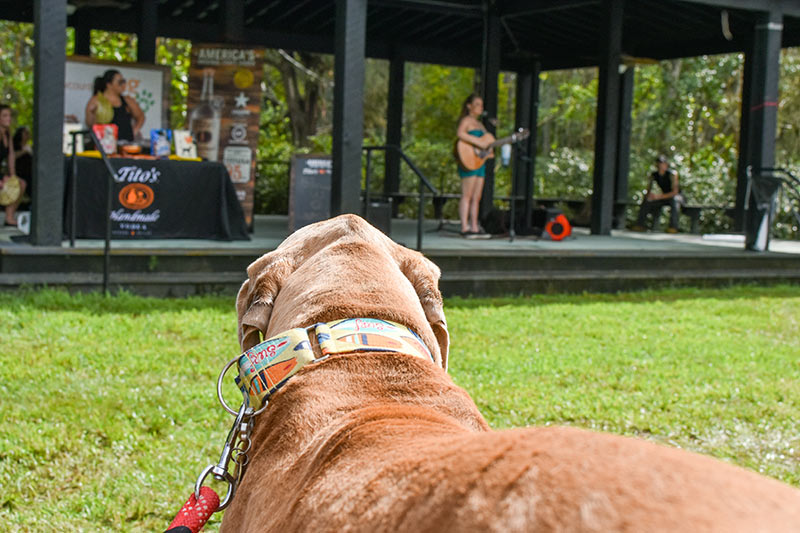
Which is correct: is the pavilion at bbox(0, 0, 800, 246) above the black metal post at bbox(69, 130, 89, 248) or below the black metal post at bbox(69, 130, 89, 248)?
above

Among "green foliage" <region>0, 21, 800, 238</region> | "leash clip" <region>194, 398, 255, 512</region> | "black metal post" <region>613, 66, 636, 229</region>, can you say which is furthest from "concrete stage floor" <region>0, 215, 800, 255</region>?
"leash clip" <region>194, 398, 255, 512</region>

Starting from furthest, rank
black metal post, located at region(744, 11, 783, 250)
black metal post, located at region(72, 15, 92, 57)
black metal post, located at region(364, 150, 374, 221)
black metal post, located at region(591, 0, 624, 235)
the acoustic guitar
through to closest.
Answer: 1. black metal post, located at region(72, 15, 92, 57)
2. black metal post, located at region(591, 0, 624, 235)
3. black metal post, located at region(744, 11, 783, 250)
4. the acoustic guitar
5. black metal post, located at region(364, 150, 374, 221)

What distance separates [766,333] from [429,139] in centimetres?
2076

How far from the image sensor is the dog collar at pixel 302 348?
158cm

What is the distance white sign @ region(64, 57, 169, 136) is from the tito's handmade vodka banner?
2.25 ft

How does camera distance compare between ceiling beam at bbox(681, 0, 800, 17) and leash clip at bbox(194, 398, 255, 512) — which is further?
ceiling beam at bbox(681, 0, 800, 17)

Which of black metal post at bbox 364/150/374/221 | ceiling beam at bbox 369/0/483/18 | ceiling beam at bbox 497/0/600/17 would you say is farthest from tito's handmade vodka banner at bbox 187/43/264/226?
ceiling beam at bbox 497/0/600/17

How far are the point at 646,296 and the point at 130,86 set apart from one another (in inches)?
268

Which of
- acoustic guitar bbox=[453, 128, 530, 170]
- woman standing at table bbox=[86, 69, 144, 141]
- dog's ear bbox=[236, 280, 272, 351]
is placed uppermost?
woman standing at table bbox=[86, 69, 144, 141]

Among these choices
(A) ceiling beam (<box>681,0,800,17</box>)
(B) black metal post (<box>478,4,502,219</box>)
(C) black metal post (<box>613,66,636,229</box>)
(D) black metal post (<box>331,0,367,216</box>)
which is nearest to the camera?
(D) black metal post (<box>331,0,367,216</box>)

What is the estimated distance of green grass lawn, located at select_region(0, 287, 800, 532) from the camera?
12.5 ft

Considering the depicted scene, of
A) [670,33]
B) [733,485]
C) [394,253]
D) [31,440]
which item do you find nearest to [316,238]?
[394,253]

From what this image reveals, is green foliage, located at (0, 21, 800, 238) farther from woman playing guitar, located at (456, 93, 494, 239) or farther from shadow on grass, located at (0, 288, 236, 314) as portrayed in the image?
shadow on grass, located at (0, 288, 236, 314)

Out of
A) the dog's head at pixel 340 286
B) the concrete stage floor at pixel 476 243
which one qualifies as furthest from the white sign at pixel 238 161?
the dog's head at pixel 340 286
